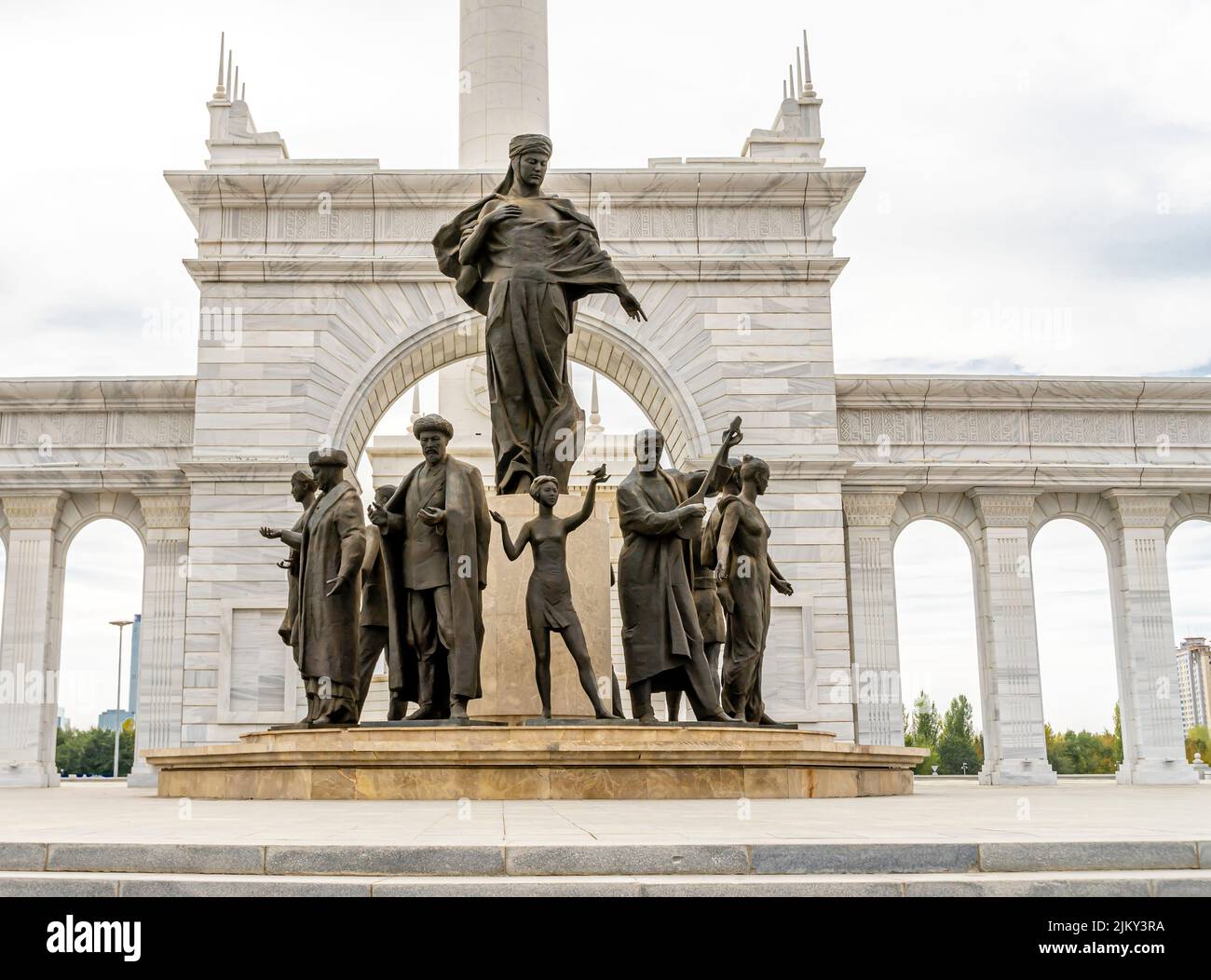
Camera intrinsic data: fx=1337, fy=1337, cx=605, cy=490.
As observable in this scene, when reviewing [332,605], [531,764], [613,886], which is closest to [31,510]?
[332,605]

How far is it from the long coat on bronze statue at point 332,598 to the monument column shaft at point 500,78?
2303cm

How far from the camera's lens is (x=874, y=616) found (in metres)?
30.8

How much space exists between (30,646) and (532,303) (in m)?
21.9

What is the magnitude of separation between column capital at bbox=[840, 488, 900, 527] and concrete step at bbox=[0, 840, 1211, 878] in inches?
1017

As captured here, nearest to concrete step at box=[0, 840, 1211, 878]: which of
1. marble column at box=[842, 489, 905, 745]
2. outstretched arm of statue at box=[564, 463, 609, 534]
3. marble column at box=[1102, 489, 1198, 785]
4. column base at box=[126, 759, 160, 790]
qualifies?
outstretched arm of statue at box=[564, 463, 609, 534]

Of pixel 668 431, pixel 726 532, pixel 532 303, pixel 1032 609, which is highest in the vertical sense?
pixel 668 431

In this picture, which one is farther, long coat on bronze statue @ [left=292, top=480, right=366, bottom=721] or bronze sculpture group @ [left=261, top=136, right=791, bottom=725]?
long coat on bronze statue @ [left=292, top=480, right=366, bottom=721]

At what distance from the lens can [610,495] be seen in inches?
1299

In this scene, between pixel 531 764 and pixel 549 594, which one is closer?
pixel 531 764

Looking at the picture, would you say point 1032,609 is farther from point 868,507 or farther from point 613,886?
point 613,886

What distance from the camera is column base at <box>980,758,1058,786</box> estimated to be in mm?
29234

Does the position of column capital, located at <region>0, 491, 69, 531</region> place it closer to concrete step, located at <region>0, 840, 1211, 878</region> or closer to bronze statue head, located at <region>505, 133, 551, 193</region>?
bronze statue head, located at <region>505, 133, 551, 193</region>

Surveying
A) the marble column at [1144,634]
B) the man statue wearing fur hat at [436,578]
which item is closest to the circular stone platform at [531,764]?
the man statue wearing fur hat at [436,578]
